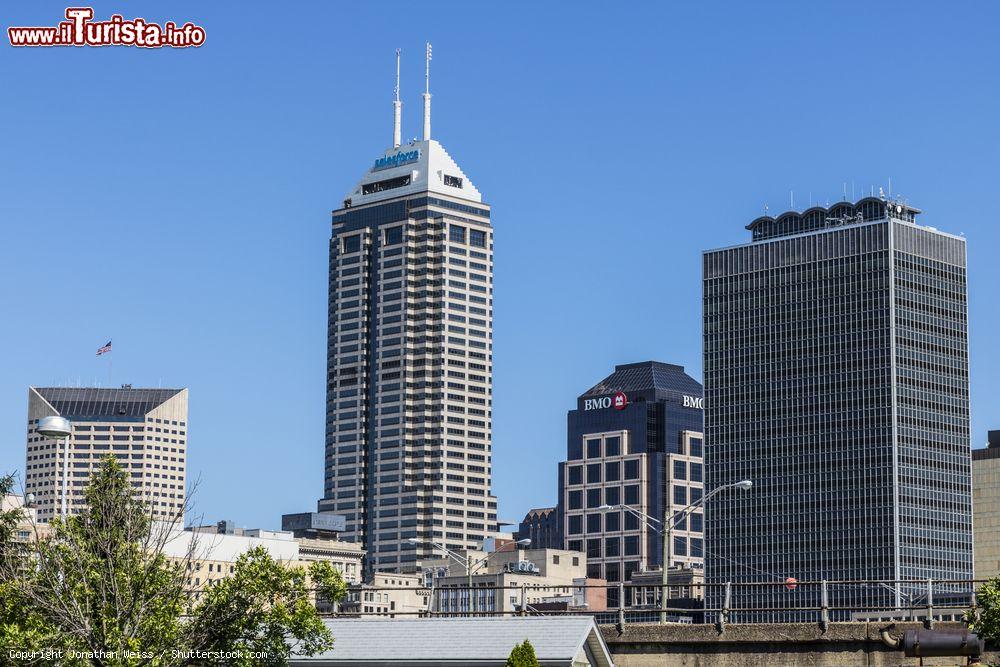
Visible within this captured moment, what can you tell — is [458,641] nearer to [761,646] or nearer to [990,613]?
[761,646]

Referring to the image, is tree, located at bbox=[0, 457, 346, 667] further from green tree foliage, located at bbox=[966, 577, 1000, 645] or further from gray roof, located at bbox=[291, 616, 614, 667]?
green tree foliage, located at bbox=[966, 577, 1000, 645]

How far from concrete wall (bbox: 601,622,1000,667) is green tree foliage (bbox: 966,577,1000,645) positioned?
3.59 metres

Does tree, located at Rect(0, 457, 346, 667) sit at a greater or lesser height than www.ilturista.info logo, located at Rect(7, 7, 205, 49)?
lesser

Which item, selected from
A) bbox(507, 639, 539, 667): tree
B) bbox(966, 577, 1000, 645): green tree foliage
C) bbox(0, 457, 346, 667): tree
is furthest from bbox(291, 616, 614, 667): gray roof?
bbox(966, 577, 1000, 645): green tree foliage

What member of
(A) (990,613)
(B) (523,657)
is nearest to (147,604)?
(B) (523,657)

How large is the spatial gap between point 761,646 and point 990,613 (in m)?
8.49

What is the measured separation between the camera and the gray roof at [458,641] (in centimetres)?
5078

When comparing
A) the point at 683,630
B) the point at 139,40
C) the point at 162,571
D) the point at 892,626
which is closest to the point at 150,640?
the point at 162,571

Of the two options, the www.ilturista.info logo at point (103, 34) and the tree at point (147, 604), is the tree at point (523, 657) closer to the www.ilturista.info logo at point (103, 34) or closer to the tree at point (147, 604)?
the tree at point (147, 604)

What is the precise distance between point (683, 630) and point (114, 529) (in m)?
18.9

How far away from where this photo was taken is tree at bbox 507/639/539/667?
4700 cm

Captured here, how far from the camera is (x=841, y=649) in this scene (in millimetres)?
51062

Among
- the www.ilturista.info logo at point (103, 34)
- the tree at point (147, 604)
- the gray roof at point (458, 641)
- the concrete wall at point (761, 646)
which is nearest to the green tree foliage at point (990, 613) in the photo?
the concrete wall at point (761, 646)

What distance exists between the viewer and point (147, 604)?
41.9m
